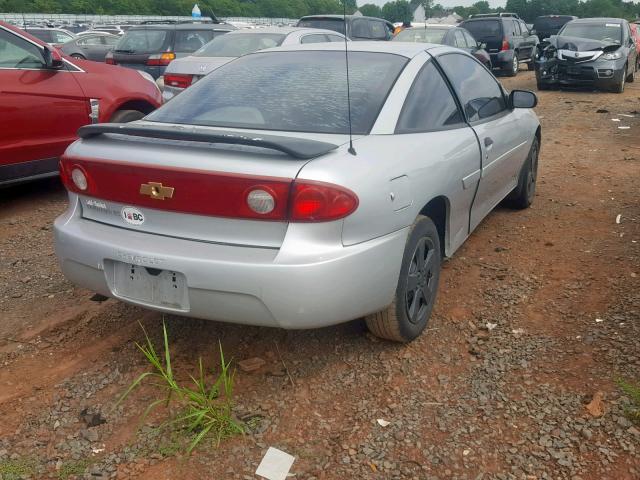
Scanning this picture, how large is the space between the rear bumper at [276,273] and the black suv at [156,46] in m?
8.37

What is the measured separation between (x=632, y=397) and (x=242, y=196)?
188 cm

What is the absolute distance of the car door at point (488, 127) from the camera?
4.01 metres

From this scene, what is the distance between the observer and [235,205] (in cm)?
259

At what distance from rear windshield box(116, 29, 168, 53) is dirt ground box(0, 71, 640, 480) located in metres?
6.83

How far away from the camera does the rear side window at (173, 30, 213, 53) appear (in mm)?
10773

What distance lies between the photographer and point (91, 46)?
711 inches

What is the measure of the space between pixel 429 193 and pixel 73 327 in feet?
6.73

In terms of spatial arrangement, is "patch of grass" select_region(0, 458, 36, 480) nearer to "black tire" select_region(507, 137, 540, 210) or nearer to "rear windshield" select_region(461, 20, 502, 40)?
"black tire" select_region(507, 137, 540, 210)

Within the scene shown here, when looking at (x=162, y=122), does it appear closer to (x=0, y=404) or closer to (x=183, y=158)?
(x=183, y=158)

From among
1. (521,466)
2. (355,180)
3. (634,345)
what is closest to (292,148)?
(355,180)

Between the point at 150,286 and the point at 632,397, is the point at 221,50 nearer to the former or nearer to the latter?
the point at 150,286

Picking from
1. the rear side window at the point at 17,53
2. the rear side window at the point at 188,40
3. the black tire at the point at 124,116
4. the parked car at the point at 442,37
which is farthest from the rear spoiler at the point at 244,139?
the parked car at the point at 442,37

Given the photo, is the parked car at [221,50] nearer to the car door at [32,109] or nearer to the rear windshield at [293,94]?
the car door at [32,109]

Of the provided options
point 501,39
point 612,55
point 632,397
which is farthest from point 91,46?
point 632,397
